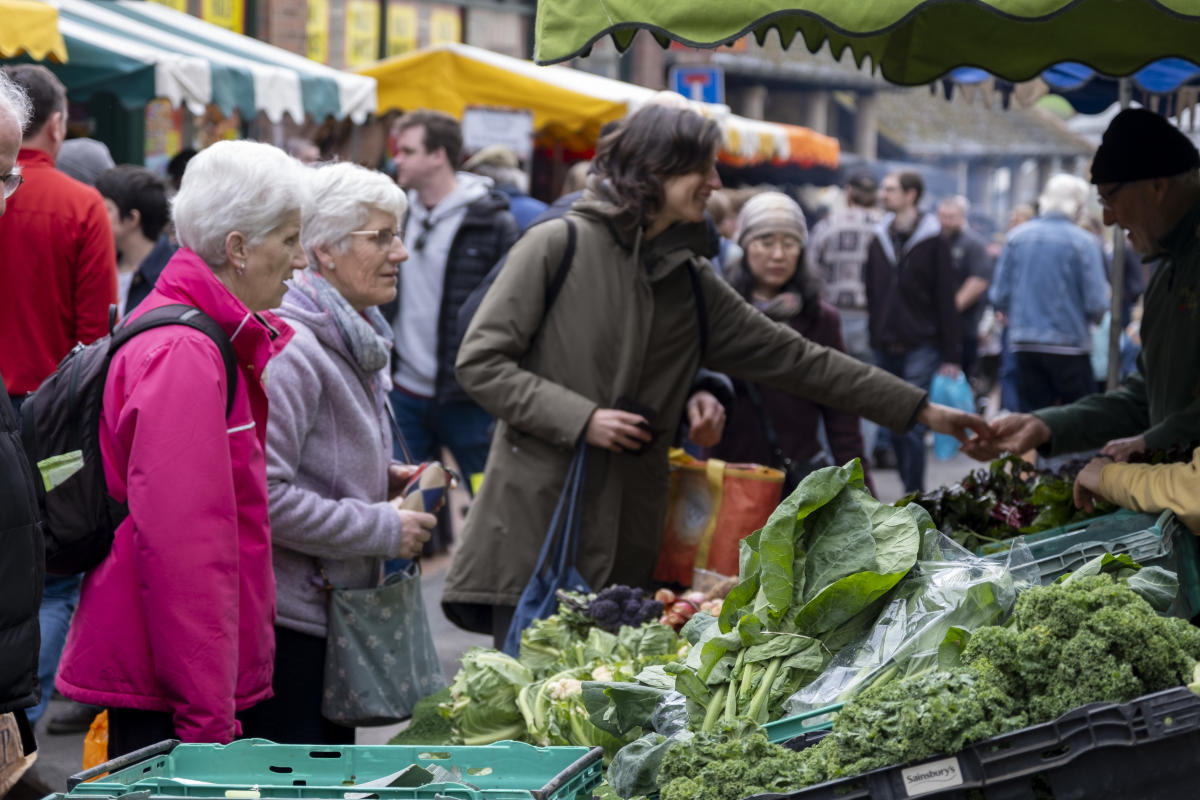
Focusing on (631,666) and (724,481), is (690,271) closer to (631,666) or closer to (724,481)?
(724,481)

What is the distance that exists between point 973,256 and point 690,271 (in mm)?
8719

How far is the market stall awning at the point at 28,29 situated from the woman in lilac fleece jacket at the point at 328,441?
3.45m

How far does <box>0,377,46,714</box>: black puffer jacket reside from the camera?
257cm

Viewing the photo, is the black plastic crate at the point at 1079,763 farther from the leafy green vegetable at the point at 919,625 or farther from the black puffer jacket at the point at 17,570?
the black puffer jacket at the point at 17,570

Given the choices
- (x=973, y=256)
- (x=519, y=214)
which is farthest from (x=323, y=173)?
(x=973, y=256)

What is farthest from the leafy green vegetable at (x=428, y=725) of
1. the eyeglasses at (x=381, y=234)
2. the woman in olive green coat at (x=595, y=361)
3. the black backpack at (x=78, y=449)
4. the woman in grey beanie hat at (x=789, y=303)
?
the woman in grey beanie hat at (x=789, y=303)

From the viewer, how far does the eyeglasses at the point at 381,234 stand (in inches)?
149

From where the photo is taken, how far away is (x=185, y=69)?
27.0ft

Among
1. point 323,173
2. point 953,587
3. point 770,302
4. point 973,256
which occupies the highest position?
point 323,173

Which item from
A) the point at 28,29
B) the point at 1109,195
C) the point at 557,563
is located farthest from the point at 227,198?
the point at 28,29

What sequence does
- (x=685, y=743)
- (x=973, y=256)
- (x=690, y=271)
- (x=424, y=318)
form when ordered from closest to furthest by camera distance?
(x=685, y=743) < (x=690, y=271) < (x=424, y=318) < (x=973, y=256)

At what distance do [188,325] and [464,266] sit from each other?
14.5 feet

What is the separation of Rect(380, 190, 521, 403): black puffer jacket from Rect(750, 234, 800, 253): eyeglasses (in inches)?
57.4

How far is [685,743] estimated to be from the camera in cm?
224
